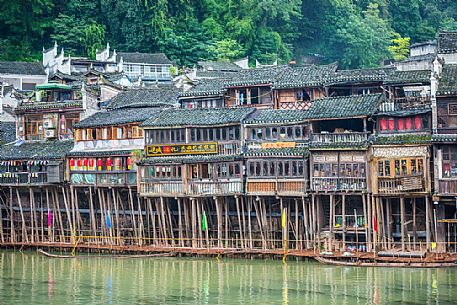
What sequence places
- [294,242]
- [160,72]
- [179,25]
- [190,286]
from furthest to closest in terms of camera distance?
[179,25] → [160,72] → [294,242] → [190,286]

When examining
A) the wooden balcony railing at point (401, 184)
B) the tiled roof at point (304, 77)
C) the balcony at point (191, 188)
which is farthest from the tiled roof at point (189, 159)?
the wooden balcony railing at point (401, 184)

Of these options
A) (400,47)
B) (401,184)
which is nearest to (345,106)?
(401,184)

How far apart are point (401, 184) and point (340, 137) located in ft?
15.9

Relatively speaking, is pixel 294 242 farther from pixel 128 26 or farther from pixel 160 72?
pixel 128 26

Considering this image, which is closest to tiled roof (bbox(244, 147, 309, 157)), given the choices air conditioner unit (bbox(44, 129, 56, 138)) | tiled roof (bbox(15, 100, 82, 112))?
tiled roof (bbox(15, 100, 82, 112))

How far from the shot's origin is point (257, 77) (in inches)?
2899

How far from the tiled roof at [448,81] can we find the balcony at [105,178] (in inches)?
899

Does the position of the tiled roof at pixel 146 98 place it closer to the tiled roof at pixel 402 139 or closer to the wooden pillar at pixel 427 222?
the tiled roof at pixel 402 139

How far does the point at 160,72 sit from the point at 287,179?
43.4 m

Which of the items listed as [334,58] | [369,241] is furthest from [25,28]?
[369,241]

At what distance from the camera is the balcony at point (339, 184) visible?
64.2 meters

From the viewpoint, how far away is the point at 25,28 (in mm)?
113938

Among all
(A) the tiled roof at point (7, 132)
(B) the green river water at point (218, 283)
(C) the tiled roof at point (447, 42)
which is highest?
(C) the tiled roof at point (447, 42)

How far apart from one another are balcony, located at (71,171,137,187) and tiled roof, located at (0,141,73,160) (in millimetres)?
2230
